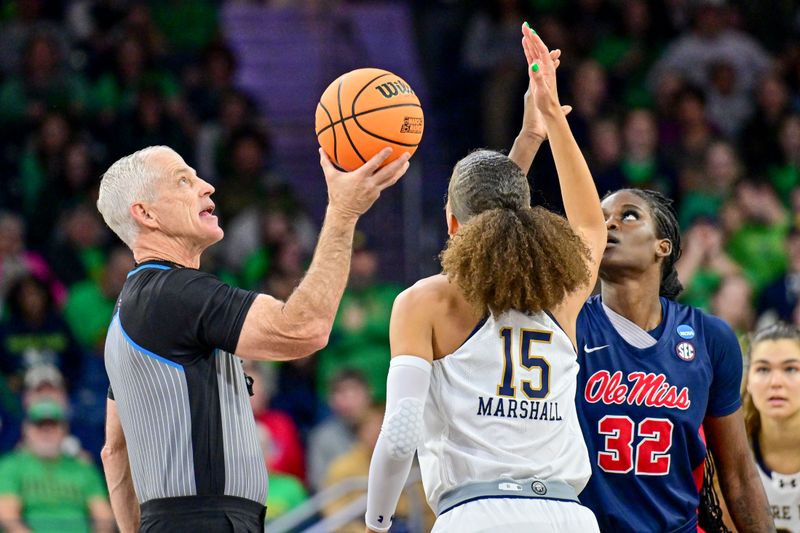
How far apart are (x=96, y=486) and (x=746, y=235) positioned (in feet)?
18.5

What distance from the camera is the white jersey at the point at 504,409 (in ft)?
12.1

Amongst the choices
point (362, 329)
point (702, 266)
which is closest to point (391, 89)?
point (362, 329)

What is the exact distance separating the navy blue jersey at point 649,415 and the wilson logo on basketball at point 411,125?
943 millimetres

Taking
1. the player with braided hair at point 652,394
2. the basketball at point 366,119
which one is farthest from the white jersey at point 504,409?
the basketball at point 366,119

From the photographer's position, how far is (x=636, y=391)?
169 inches

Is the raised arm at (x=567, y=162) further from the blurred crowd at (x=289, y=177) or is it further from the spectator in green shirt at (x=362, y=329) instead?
the spectator in green shirt at (x=362, y=329)

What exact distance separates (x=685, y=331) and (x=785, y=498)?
1.48 metres

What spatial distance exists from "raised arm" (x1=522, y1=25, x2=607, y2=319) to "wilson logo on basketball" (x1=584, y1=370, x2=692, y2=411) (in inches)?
18.4

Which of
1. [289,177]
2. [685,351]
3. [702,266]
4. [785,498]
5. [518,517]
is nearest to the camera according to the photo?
[518,517]

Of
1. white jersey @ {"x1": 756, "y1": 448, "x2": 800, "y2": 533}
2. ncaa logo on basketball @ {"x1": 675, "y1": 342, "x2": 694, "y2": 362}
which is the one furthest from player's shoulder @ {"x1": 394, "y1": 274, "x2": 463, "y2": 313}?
white jersey @ {"x1": 756, "y1": 448, "x2": 800, "y2": 533}

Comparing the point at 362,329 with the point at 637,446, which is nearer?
the point at 637,446

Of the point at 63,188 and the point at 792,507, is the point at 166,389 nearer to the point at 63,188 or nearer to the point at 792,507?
the point at 792,507

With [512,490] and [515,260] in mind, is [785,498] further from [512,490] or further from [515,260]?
[515,260]

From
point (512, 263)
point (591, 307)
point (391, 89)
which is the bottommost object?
point (591, 307)
